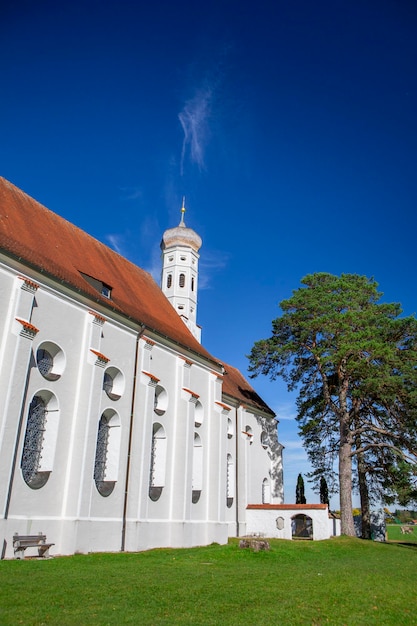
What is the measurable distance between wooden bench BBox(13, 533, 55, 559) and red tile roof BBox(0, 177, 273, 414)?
24.7 feet

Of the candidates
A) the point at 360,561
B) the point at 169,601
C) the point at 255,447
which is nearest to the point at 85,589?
the point at 169,601

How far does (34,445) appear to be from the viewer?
14953 mm

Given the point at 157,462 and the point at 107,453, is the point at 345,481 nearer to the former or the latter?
the point at 157,462

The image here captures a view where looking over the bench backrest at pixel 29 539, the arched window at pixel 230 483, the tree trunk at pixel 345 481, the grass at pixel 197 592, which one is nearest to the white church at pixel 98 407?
the arched window at pixel 230 483

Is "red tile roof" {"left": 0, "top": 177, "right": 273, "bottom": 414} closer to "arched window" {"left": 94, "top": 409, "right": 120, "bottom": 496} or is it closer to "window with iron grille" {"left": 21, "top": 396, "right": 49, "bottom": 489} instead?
"arched window" {"left": 94, "top": 409, "right": 120, "bottom": 496}

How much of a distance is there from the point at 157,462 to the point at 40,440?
639cm

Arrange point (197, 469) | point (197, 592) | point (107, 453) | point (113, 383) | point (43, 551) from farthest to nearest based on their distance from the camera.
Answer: point (197, 469) < point (113, 383) < point (107, 453) < point (43, 551) < point (197, 592)

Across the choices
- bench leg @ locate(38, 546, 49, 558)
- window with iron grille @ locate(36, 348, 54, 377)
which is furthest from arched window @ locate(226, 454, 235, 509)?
window with iron grille @ locate(36, 348, 54, 377)

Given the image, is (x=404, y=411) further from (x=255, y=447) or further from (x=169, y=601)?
(x=169, y=601)

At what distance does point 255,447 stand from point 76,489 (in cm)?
1803

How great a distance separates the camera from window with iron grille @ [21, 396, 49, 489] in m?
14.5

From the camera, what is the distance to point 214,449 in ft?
78.2

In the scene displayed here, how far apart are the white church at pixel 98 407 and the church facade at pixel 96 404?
4cm

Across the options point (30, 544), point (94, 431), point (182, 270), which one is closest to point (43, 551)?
point (30, 544)
